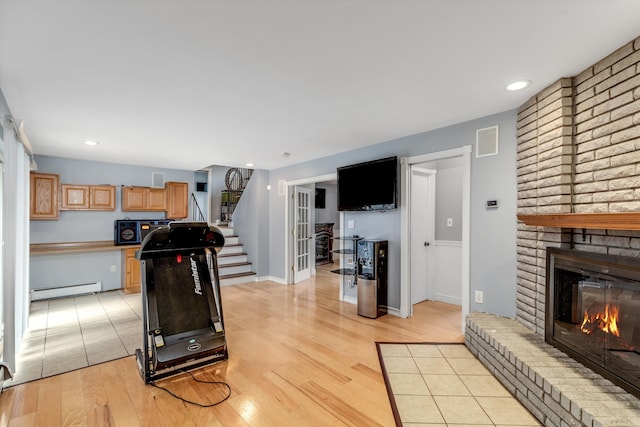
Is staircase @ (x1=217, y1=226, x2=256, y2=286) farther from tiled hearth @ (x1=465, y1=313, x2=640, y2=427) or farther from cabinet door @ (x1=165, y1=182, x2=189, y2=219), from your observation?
tiled hearth @ (x1=465, y1=313, x2=640, y2=427)

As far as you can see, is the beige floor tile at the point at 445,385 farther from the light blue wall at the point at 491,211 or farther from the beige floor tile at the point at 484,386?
the light blue wall at the point at 491,211

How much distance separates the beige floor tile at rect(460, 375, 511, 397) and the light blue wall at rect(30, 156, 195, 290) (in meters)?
6.04

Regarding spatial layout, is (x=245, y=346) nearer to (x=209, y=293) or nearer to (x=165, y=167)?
Answer: (x=209, y=293)

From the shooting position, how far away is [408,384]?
247 cm

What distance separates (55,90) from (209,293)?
224 cm

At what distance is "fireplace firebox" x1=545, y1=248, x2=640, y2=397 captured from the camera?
1818 millimetres

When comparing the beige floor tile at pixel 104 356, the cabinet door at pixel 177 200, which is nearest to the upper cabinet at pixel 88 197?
the cabinet door at pixel 177 200

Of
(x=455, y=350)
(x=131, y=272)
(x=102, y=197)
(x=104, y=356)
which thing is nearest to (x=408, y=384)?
(x=455, y=350)

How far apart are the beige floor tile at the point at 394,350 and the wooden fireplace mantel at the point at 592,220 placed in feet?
5.45

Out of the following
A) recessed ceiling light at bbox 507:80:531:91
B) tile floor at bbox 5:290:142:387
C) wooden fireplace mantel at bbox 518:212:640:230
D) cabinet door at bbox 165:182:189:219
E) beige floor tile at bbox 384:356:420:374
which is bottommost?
tile floor at bbox 5:290:142:387

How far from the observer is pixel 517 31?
179 cm

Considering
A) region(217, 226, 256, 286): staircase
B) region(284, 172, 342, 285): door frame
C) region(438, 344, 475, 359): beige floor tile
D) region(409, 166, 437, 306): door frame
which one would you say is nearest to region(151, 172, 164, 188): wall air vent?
region(217, 226, 256, 286): staircase

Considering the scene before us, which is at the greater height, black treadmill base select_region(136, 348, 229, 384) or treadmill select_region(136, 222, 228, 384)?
treadmill select_region(136, 222, 228, 384)

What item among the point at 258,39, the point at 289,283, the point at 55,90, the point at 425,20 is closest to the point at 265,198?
the point at 289,283
